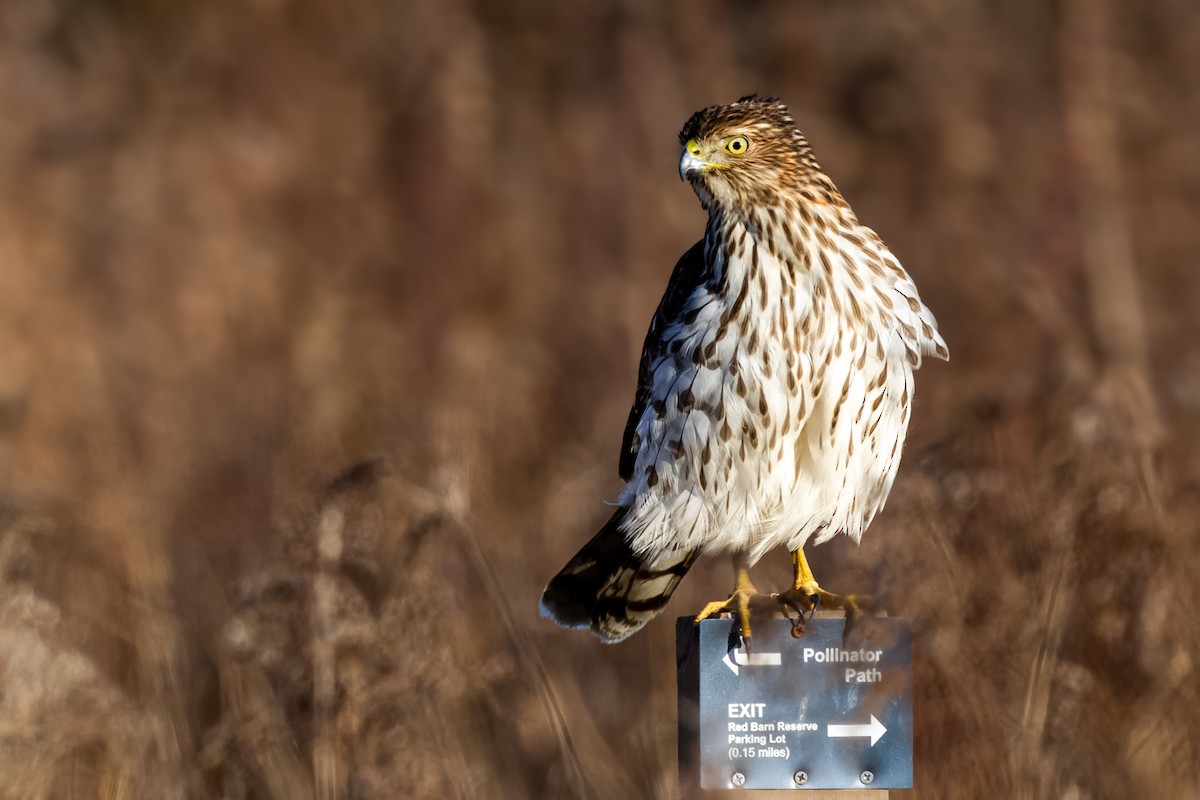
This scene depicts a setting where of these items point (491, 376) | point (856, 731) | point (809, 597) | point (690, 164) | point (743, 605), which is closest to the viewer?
point (856, 731)

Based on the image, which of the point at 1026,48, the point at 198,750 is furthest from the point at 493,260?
the point at 198,750

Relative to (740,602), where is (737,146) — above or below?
above

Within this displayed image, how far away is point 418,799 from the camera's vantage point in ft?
11.3

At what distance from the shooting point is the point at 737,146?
12.2 feet

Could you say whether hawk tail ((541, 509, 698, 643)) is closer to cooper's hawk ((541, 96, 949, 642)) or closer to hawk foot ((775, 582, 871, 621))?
cooper's hawk ((541, 96, 949, 642))

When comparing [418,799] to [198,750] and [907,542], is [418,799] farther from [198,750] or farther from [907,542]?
[907,542]

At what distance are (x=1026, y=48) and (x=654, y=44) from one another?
225 cm

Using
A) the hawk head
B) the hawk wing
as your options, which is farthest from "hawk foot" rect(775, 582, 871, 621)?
the hawk head

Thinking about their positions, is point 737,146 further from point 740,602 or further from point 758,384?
point 740,602

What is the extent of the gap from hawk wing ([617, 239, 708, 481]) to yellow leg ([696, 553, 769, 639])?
371 mm

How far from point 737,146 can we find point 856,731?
147cm

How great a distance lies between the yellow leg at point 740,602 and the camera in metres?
2.98

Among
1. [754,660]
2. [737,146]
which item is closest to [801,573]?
[754,660]

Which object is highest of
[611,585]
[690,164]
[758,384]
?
[690,164]
